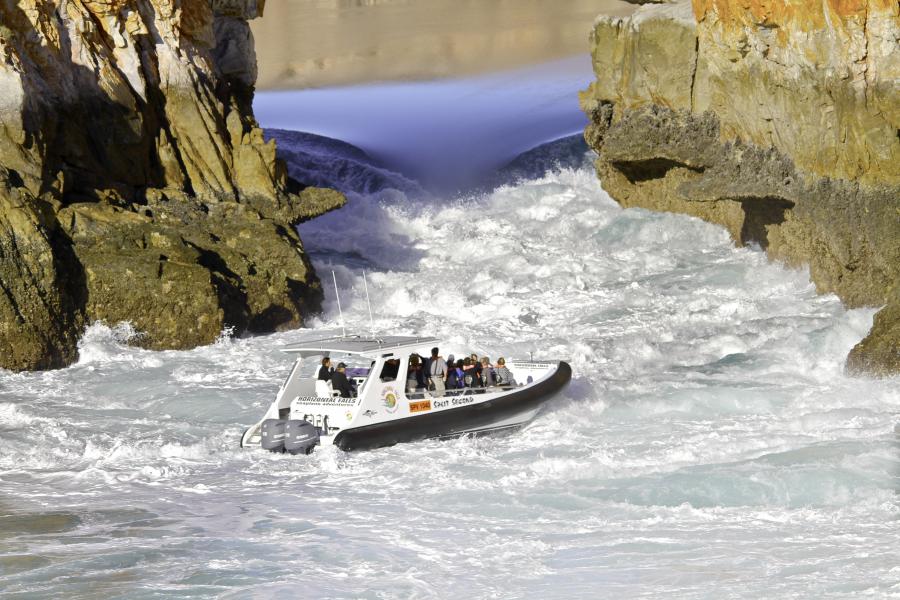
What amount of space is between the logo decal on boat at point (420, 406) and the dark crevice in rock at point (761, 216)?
31.5ft

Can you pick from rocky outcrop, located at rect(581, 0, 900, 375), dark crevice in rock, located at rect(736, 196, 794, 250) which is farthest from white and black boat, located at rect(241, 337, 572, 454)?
dark crevice in rock, located at rect(736, 196, 794, 250)

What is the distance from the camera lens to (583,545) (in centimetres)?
1366

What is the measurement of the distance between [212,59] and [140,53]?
94.2 inches

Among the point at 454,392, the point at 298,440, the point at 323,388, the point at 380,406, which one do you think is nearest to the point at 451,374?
the point at 454,392

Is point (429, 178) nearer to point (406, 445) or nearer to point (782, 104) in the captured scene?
point (782, 104)

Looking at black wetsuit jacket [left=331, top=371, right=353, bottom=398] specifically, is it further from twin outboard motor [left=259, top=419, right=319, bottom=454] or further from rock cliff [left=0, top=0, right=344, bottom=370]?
rock cliff [left=0, top=0, right=344, bottom=370]

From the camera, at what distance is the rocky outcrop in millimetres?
20906

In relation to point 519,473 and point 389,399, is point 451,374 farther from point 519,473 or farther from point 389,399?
point 519,473

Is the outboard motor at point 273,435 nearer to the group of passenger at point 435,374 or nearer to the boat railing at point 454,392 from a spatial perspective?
the group of passenger at point 435,374

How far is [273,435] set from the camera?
1706cm

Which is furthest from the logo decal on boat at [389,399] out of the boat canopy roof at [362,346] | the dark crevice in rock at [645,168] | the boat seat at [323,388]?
the dark crevice in rock at [645,168]

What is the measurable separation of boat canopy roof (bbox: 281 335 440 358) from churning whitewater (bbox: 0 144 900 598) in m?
1.37

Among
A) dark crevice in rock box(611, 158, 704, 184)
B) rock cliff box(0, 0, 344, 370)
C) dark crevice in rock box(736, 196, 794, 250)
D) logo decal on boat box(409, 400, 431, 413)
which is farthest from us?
dark crevice in rock box(611, 158, 704, 184)

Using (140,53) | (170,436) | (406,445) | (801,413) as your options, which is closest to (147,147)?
(140,53)
